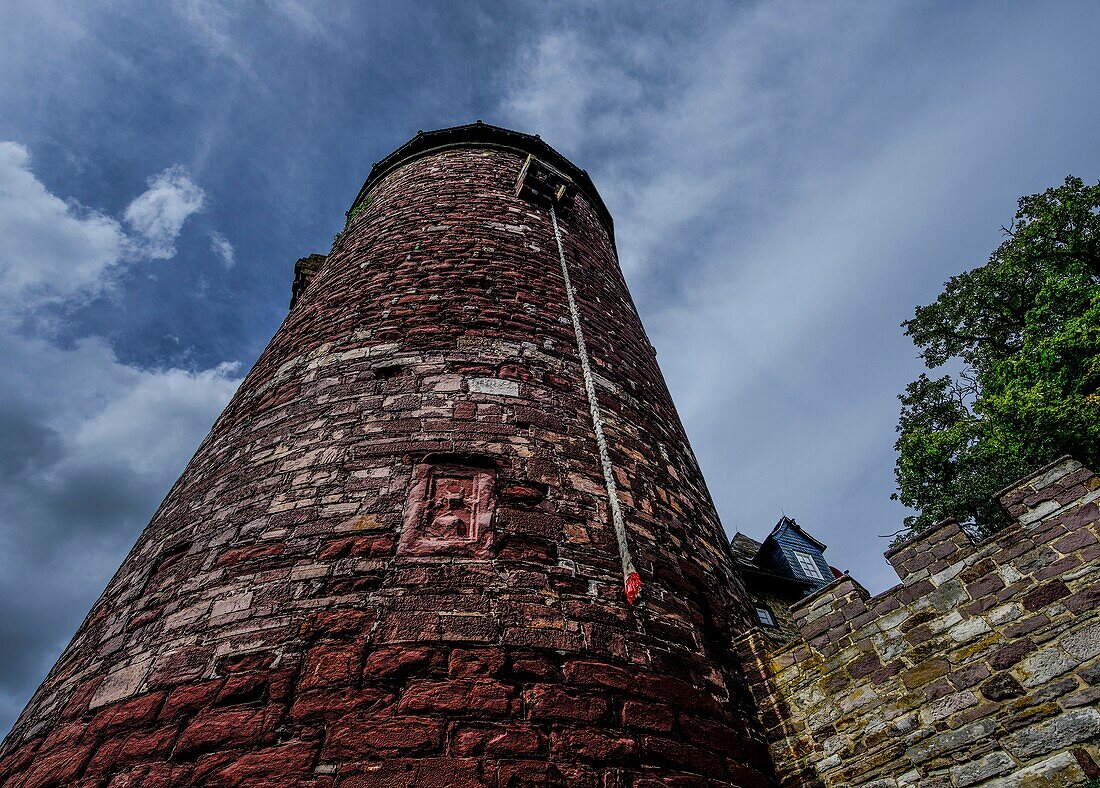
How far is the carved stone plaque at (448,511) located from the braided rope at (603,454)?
742mm

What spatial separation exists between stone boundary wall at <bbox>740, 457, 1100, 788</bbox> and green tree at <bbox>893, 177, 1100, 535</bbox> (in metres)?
8.81

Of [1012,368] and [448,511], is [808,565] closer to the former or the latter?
[1012,368]

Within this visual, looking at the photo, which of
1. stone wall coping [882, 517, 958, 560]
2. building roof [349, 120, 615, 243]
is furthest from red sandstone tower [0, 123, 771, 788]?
building roof [349, 120, 615, 243]

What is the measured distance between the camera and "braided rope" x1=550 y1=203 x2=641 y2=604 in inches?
120

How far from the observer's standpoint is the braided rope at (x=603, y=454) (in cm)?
304

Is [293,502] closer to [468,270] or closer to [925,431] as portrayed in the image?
[468,270]

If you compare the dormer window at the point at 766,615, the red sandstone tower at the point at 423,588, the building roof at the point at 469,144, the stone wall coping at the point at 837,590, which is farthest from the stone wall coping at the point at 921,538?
the dormer window at the point at 766,615

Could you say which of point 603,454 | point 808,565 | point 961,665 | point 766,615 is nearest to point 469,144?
point 603,454

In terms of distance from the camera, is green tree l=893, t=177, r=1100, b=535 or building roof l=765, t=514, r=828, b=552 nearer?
green tree l=893, t=177, r=1100, b=535

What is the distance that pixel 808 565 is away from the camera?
14898 mm

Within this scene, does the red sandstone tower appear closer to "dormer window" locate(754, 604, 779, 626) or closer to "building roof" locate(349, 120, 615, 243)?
"building roof" locate(349, 120, 615, 243)

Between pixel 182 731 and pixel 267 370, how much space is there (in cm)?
322

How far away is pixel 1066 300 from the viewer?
11555 mm

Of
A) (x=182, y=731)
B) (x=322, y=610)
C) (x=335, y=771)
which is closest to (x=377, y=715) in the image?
(x=335, y=771)
